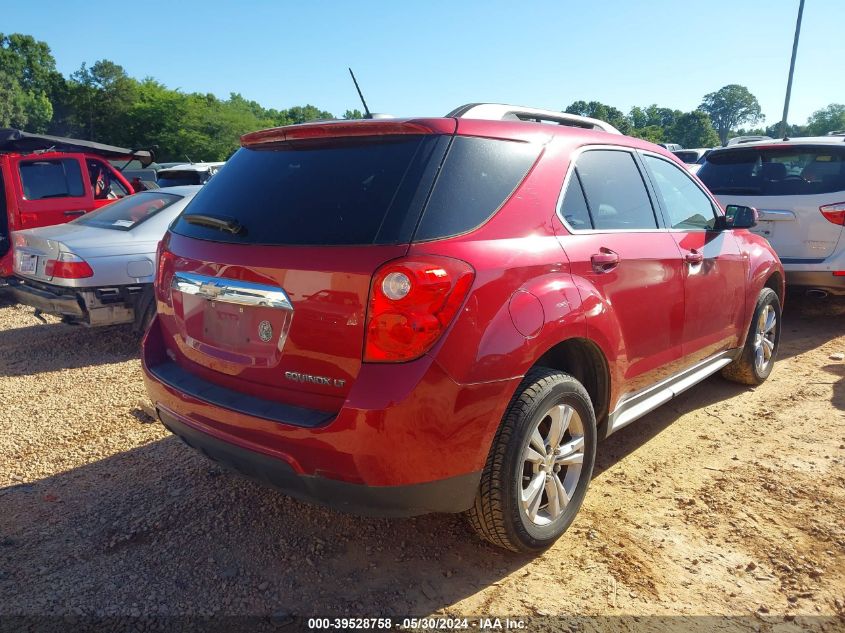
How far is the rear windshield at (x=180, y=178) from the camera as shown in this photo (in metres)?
12.0

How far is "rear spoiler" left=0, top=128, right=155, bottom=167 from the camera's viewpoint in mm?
7578

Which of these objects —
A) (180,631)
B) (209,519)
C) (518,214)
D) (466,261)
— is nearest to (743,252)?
(518,214)

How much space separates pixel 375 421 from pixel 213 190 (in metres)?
1.47

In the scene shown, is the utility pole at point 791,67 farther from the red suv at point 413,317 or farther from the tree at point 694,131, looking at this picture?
the tree at point 694,131

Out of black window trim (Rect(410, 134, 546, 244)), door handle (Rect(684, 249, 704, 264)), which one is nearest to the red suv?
black window trim (Rect(410, 134, 546, 244))

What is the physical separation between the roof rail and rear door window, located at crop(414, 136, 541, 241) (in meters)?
0.21

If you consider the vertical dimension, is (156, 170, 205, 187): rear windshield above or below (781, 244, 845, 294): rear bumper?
above

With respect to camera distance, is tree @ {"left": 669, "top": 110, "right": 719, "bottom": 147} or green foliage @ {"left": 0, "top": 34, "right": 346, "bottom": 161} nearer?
green foliage @ {"left": 0, "top": 34, "right": 346, "bottom": 161}

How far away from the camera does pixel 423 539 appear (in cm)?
284

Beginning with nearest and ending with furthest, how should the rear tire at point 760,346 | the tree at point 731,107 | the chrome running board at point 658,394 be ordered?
1. the chrome running board at point 658,394
2. the rear tire at point 760,346
3. the tree at point 731,107

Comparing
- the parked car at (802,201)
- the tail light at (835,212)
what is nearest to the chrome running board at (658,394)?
the parked car at (802,201)

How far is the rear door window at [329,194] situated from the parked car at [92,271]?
3066 mm

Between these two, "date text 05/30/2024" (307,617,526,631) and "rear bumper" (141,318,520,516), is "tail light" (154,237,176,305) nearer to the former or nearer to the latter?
"rear bumper" (141,318,520,516)

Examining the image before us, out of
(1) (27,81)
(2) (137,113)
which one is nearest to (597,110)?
(2) (137,113)
